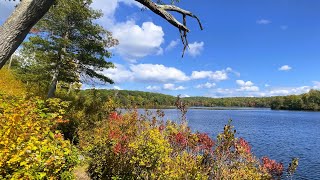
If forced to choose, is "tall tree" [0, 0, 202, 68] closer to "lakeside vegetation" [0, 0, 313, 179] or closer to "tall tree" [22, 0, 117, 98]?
"lakeside vegetation" [0, 0, 313, 179]

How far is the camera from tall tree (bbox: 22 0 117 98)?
60.8ft

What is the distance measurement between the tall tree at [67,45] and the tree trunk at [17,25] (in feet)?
52.3

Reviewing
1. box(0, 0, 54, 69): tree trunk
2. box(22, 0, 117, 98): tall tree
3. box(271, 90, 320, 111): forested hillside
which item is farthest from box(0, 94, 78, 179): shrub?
box(271, 90, 320, 111): forested hillside

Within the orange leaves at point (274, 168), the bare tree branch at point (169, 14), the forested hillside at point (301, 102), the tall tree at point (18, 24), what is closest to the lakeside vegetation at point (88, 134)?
the orange leaves at point (274, 168)

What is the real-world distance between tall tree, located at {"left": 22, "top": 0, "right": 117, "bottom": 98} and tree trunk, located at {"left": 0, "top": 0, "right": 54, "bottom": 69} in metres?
15.9

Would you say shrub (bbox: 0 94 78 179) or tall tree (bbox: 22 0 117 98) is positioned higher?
tall tree (bbox: 22 0 117 98)

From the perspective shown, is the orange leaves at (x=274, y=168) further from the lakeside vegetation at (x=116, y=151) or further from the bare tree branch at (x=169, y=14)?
the bare tree branch at (x=169, y=14)

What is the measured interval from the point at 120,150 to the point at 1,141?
6.09m

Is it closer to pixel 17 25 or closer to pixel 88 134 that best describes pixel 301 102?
pixel 88 134

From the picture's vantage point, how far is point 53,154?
4785 mm

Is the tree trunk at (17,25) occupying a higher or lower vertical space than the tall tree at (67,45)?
lower

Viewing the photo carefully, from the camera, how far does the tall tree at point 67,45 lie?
730 inches

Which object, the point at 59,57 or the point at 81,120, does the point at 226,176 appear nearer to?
the point at 81,120

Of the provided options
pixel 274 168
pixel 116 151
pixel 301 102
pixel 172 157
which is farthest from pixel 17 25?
pixel 301 102
